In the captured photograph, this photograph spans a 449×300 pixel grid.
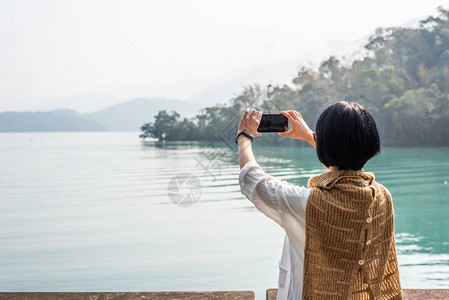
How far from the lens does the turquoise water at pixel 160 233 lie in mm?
5301

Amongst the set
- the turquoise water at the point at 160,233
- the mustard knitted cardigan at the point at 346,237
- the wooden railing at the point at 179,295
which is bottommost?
the turquoise water at the point at 160,233

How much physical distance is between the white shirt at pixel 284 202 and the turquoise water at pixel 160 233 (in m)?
3.68

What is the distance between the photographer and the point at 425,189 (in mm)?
10906

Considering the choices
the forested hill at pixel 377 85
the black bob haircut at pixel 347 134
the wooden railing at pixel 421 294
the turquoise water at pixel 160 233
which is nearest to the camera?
the black bob haircut at pixel 347 134

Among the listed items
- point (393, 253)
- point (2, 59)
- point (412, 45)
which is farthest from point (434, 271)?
point (2, 59)

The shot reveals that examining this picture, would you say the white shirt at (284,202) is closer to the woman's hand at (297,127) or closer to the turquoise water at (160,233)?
the woman's hand at (297,127)

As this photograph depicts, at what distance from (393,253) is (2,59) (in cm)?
4908

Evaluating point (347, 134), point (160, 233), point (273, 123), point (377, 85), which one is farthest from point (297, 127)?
point (377, 85)

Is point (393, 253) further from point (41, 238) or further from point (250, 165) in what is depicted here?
point (41, 238)

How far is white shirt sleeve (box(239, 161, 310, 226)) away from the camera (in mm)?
890

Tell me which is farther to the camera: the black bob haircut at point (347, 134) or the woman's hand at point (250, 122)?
the woman's hand at point (250, 122)

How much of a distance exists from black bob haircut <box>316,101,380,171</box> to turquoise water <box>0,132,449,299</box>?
382 cm

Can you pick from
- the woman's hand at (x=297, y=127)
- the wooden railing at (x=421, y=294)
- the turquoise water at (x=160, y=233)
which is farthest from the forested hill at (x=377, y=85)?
the woman's hand at (x=297, y=127)

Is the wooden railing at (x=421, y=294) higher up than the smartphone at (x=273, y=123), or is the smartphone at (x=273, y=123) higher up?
the smartphone at (x=273, y=123)
